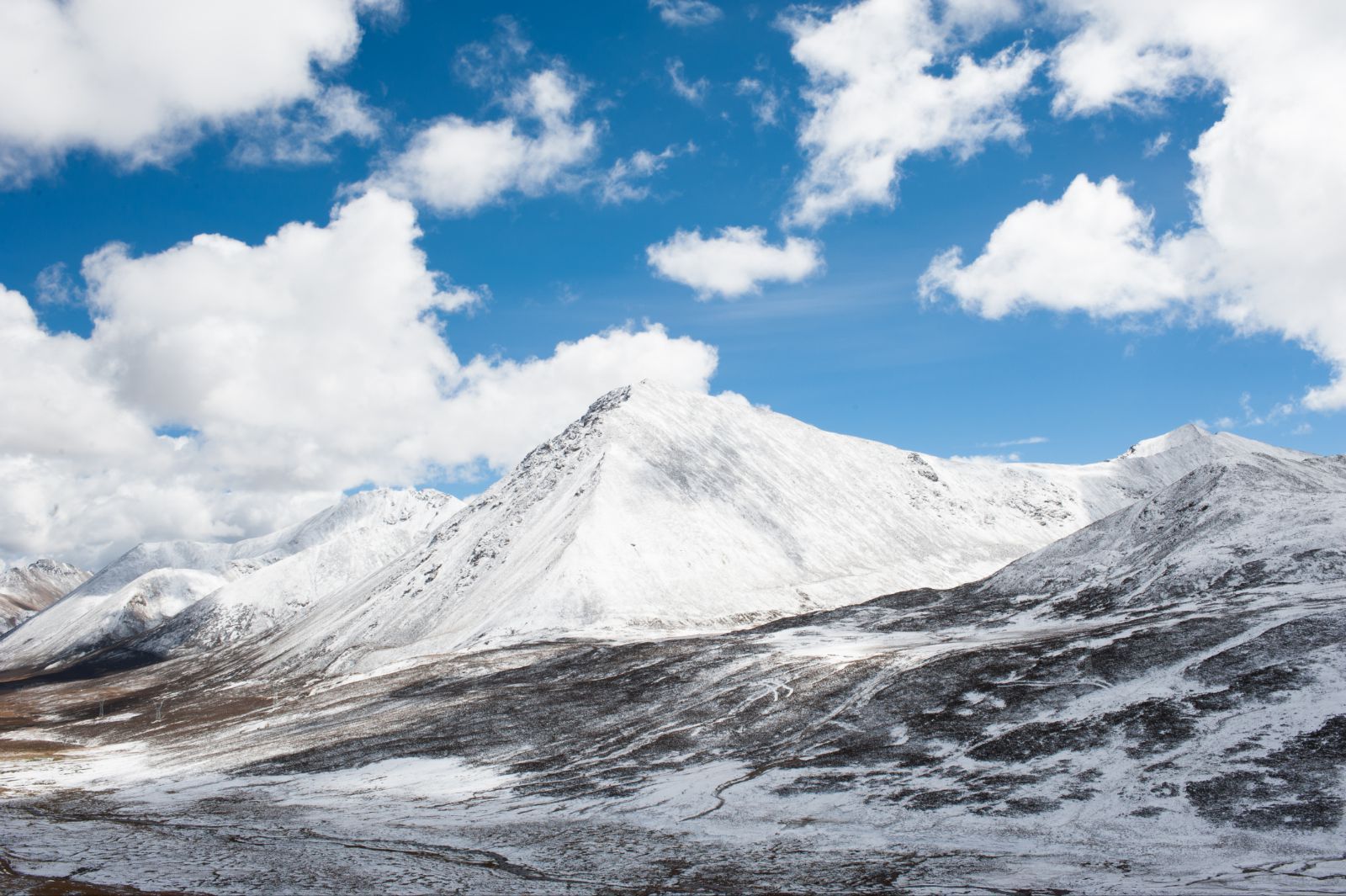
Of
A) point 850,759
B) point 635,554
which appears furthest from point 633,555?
point 850,759

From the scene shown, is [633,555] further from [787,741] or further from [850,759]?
[850,759]

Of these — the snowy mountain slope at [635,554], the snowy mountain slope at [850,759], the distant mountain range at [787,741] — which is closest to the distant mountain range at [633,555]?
the snowy mountain slope at [635,554]

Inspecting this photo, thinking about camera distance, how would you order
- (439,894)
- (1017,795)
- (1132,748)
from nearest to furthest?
(439,894), (1017,795), (1132,748)

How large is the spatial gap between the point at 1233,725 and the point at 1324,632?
1402 centimetres

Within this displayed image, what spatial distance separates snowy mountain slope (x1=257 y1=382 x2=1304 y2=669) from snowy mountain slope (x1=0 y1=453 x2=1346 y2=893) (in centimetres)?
3068

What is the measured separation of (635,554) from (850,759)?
318 feet

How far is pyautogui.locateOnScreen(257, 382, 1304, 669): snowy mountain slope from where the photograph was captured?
128 m

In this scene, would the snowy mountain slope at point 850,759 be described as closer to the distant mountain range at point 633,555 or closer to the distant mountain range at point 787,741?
the distant mountain range at point 787,741

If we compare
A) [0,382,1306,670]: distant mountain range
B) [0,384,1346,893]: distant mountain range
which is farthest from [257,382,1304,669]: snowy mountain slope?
[0,384,1346,893]: distant mountain range

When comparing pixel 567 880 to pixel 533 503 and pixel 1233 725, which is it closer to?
pixel 1233 725

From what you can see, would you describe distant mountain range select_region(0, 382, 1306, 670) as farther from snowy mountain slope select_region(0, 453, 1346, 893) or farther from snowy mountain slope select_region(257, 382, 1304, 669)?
snowy mountain slope select_region(0, 453, 1346, 893)

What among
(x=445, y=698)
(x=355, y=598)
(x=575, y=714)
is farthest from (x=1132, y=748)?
(x=355, y=598)

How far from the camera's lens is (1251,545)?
79.3 meters

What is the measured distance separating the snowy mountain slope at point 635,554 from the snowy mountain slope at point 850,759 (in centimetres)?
3068
